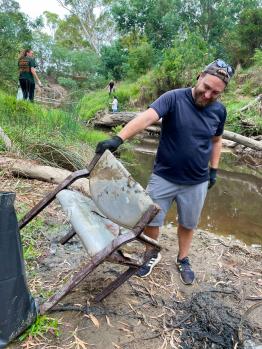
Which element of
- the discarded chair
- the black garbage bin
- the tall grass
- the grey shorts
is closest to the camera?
the black garbage bin

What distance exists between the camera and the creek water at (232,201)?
208 inches

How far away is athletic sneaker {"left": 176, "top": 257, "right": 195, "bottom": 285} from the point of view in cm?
313

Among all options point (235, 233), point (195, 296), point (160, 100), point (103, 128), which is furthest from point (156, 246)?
point (103, 128)

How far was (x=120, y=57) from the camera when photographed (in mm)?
26469

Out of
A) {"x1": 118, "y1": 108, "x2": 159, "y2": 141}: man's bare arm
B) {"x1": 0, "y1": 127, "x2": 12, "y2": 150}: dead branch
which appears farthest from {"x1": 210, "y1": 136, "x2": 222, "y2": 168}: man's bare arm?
{"x1": 0, "y1": 127, "x2": 12, "y2": 150}: dead branch

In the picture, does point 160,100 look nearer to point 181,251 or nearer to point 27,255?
point 181,251

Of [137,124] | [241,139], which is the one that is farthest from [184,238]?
[241,139]

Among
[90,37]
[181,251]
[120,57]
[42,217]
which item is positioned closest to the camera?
[181,251]

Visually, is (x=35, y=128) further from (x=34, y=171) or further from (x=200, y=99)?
(x=200, y=99)

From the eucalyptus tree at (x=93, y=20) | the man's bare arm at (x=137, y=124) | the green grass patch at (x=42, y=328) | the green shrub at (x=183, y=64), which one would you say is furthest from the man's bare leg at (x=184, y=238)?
the eucalyptus tree at (x=93, y=20)

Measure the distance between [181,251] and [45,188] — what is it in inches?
81.5

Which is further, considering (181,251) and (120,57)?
(120,57)

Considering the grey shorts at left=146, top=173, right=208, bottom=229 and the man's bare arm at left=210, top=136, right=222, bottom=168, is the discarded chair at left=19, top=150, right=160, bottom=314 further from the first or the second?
the man's bare arm at left=210, top=136, right=222, bottom=168

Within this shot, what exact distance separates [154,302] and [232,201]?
14.3ft
